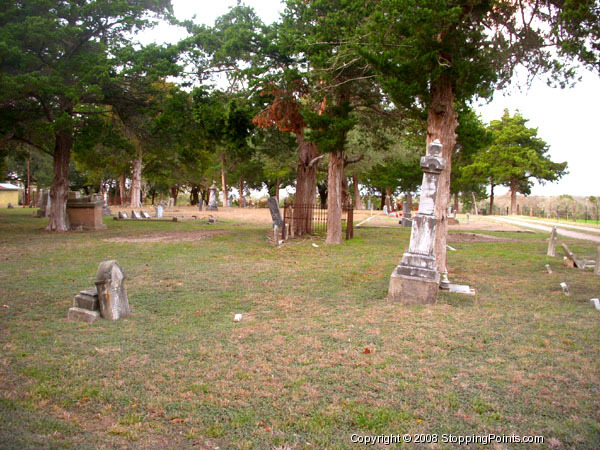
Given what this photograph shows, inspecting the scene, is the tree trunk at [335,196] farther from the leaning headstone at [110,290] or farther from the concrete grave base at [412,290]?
the leaning headstone at [110,290]

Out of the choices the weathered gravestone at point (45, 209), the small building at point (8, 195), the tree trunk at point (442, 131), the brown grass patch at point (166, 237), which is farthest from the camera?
the small building at point (8, 195)

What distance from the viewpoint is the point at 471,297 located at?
7906 mm

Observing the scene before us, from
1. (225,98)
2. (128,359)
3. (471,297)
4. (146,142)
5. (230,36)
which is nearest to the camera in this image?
(128,359)

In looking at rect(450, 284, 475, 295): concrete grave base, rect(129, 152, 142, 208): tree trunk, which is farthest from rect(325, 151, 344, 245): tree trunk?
rect(129, 152, 142, 208): tree trunk

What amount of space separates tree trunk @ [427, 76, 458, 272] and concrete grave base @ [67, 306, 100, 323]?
6831mm

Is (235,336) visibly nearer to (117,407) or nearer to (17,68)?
(117,407)

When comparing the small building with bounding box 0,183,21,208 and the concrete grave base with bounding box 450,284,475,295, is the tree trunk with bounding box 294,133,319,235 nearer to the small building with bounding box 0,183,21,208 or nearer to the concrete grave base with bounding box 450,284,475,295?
the concrete grave base with bounding box 450,284,475,295

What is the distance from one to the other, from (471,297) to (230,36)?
42.5 feet

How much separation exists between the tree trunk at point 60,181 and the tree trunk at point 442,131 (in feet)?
52.9

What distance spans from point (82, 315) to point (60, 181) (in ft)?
51.0

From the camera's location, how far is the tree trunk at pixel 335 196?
51.5 ft

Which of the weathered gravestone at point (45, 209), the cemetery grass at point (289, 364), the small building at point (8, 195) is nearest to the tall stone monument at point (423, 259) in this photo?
the cemetery grass at point (289, 364)

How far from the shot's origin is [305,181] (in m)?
18.9

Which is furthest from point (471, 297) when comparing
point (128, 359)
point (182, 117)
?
point (182, 117)
